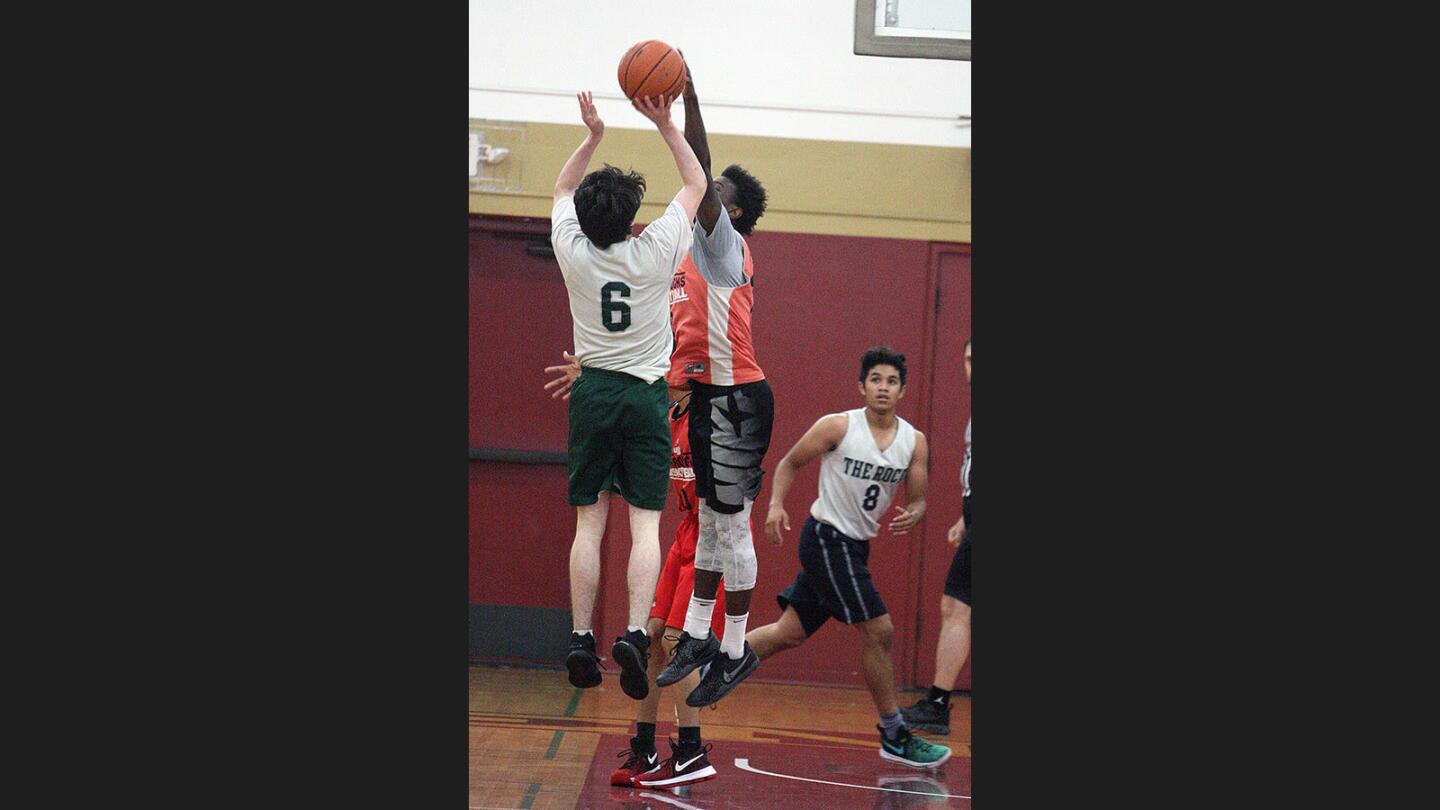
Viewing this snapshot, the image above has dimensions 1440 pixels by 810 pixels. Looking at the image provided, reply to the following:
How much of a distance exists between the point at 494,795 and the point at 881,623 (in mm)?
1918

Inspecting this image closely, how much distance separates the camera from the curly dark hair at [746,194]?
521 cm

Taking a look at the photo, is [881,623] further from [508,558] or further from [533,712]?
[508,558]

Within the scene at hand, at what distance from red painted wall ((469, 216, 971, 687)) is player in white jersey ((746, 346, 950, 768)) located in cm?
160

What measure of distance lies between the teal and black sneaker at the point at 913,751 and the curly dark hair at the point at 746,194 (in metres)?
2.63

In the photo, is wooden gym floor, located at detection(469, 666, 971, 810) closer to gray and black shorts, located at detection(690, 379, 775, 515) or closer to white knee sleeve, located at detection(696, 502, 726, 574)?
white knee sleeve, located at detection(696, 502, 726, 574)

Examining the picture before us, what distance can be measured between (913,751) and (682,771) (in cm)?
128

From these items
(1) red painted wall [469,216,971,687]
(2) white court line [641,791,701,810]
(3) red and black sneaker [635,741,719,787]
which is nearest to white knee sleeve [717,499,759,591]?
(2) white court line [641,791,701,810]

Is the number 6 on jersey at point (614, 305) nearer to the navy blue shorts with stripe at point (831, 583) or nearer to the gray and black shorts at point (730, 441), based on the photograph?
the gray and black shorts at point (730, 441)

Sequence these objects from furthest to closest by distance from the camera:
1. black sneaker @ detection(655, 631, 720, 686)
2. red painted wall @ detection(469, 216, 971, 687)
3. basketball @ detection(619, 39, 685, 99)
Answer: red painted wall @ detection(469, 216, 971, 687) → black sneaker @ detection(655, 631, 720, 686) → basketball @ detection(619, 39, 685, 99)

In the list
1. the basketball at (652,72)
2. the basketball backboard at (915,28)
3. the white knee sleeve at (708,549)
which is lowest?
the white knee sleeve at (708,549)

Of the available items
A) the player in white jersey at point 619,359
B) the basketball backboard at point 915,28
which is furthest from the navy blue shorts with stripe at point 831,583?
the basketball backboard at point 915,28

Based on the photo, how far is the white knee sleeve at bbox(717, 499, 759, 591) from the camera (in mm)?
4977

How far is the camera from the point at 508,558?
8.36m

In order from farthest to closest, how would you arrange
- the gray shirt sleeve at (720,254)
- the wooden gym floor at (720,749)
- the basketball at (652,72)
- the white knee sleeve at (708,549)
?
1. the wooden gym floor at (720,749)
2. the white knee sleeve at (708,549)
3. the gray shirt sleeve at (720,254)
4. the basketball at (652,72)
